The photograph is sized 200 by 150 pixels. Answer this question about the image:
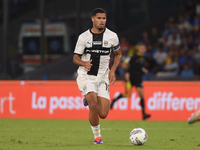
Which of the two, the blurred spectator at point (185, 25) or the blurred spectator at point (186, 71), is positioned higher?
the blurred spectator at point (185, 25)

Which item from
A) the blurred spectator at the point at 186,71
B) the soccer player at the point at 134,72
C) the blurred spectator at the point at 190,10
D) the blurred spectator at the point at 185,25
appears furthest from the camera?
the blurred spectator at the point at 190,10

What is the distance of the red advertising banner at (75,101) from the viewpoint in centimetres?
1234

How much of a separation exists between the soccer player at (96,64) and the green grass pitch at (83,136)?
23.6 inches

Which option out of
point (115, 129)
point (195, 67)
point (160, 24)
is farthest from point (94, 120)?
point (160, 24)

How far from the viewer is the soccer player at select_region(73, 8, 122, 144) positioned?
6871mm

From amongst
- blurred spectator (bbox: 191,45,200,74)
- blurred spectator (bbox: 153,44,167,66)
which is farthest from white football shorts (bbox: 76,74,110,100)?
blurred spectator (bbox: 153,44,167,66)

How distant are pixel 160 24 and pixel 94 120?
45.5ft

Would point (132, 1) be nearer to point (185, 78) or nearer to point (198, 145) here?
point (185, 78)

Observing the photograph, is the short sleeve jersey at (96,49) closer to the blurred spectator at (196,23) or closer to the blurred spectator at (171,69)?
the blurred spectator at (171,69)

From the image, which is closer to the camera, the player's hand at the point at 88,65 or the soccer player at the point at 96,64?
the player's hand at the point at 88,65

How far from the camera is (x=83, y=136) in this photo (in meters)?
8.41

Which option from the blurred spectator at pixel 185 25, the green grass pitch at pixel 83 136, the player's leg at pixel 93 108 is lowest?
the green grass pitch at pixel 83 136

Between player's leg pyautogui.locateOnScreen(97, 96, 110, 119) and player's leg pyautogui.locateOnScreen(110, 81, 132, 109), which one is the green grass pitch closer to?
player's leg pyautogui.locateOnScreen(97, 96, 110, 119)

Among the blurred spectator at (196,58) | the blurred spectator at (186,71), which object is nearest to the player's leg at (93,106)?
the blurred spectator at (186,71)
